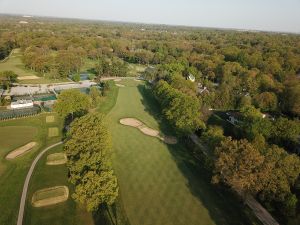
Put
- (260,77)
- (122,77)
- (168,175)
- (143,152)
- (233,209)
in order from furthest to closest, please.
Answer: (122,77) → (260,77) → (143,152) → (168,175) → (233,209)

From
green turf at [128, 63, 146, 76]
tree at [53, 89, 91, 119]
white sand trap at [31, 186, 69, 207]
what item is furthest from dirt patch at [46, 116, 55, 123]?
green turf at [128, 63, 146, 76]

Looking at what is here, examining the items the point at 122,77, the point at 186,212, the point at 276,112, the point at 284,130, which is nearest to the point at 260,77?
the point at 276,112

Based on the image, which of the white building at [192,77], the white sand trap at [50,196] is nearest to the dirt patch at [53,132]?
the white sand trap at [50,196]

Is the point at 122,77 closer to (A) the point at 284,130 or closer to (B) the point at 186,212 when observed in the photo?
(A) the point at 284,130

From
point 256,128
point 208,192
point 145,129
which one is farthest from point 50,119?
point 256,128

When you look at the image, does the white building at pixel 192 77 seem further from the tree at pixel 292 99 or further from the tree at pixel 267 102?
the tree at pixel 292 99

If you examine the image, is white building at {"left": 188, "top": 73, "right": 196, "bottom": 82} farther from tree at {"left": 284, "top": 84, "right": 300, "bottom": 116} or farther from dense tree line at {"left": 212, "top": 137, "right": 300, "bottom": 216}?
dense tree line at {"left": 212, "top": 137, "right": 300, "bottom": 216}
